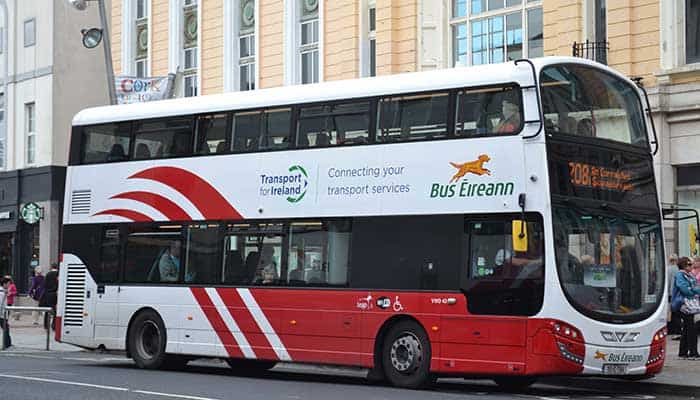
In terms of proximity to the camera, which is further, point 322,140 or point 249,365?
point 249,365

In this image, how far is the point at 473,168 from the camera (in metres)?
16.7

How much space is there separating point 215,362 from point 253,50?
1458cm

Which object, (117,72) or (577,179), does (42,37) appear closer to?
(117,72)

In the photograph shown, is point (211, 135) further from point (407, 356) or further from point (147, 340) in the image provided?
point (407, 356)

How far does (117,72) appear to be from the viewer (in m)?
41.9

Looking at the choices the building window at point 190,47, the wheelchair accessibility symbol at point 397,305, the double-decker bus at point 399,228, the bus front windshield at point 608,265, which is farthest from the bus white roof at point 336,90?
the building window at point 190,47

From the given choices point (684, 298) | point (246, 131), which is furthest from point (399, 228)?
point (684, 298)

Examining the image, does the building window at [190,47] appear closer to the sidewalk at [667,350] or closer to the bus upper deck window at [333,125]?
the sidewalk at [667,350]

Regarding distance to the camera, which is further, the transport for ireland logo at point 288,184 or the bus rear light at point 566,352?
the transport for ireland logo at point 288,184

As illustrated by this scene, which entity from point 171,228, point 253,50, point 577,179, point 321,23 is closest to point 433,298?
point 577,179

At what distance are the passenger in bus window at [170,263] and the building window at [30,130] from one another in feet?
84.8

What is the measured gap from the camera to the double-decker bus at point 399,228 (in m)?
16.1

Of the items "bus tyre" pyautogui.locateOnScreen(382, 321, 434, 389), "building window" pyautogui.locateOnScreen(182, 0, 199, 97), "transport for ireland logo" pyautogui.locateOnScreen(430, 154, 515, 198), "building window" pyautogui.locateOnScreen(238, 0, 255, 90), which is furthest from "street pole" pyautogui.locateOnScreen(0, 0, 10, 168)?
"transport for ireland logo" pyautogui.locateOnScreen(430, 154, 515, 198)

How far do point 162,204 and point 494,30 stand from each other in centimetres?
1187
